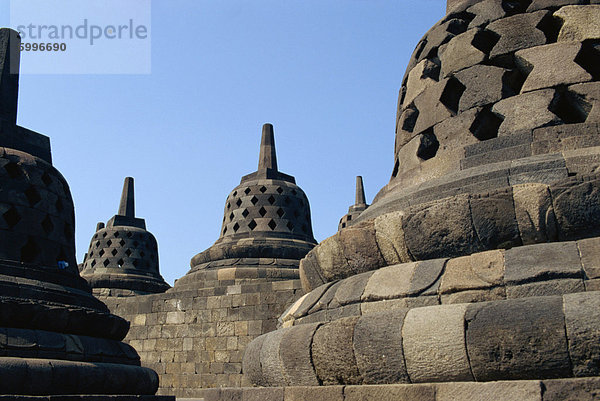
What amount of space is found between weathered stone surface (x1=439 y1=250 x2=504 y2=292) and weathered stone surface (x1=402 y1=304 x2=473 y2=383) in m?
0.20

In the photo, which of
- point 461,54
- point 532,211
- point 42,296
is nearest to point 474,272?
point 532,211

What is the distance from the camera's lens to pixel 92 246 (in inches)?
677

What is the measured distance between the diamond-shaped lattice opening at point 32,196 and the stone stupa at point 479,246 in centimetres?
378

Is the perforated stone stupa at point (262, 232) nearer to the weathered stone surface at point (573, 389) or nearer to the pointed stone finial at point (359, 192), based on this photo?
the pointed stone finial at point (359, 192)

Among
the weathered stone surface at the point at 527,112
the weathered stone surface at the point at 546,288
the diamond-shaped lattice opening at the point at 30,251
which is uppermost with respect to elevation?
the weathered stone surface at the point at 527,112

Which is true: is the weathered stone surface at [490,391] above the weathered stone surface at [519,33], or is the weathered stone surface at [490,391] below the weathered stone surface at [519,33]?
below

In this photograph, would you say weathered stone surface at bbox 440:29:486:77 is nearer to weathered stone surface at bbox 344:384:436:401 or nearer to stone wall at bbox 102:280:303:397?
weathered stone surface at bbox 344:384:436:401

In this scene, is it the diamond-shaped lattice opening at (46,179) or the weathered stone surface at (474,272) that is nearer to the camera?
the weathered stone surface at (474,272)

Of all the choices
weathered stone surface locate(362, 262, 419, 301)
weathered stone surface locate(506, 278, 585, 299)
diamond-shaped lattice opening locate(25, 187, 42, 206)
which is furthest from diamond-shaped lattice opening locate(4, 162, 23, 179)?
weathered stone surface locate(506, 278, 585, 299)

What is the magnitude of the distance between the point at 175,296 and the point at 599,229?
798cm

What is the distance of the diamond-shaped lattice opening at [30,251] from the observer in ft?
21.1

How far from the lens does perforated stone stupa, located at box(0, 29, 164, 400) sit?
528 cm

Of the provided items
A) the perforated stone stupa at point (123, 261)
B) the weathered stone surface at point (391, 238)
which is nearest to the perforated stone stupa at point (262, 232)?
the perforated stone stupa at point (123, 261)

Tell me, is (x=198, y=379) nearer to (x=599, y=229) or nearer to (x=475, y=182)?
(x=475, y=182)
